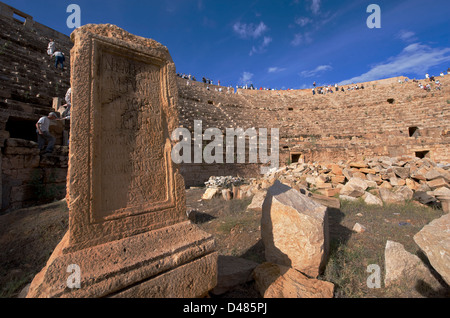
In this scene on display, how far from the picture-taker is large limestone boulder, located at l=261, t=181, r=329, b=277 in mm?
2416

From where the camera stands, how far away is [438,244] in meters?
2.13

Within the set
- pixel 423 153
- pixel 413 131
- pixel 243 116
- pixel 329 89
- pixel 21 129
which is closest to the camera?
pixel 21 129

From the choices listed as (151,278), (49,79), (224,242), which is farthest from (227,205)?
(49,79)

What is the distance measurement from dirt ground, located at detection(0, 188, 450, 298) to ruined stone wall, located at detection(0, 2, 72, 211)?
126 centimetres

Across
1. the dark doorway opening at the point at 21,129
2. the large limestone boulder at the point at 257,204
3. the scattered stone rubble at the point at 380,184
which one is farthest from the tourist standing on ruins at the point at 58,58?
the large limestone boulder at the point at 257,204

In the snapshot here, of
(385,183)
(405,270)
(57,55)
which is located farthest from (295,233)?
(57,55)

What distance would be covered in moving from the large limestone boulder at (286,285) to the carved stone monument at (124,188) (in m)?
0.61

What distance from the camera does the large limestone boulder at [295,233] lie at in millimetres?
2416

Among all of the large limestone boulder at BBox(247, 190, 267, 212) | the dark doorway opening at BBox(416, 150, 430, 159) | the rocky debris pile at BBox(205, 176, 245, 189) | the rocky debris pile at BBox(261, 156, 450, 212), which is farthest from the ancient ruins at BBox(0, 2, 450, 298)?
the dark doorway opening at BBox(416, 150, 430, 159)

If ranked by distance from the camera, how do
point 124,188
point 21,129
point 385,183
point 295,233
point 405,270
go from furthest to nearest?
point 21,129
point 385,183
point 295,233
point 405,270
point 124,188

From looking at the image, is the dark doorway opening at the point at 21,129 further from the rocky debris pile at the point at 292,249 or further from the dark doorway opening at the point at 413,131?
the dark doorway opening at the point at 413,131

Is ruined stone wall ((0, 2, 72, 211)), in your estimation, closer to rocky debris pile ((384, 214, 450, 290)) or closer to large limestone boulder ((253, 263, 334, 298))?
large limestone boulder ((253, 263, 334, 298))

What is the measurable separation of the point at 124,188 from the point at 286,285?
1.86 m

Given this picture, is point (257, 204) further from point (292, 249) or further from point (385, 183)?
point (385, 183)
